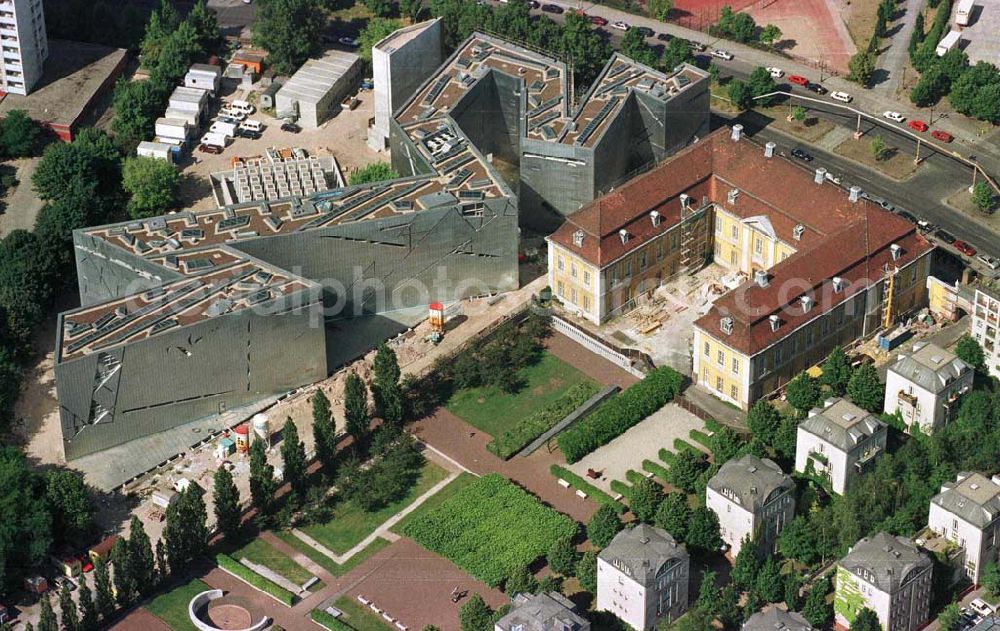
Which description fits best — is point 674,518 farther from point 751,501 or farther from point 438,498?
point 438,498

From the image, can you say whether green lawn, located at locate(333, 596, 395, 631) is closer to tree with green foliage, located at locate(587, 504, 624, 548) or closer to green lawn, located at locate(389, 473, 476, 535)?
green lawn, located at locate(389, 473, 476, 535)

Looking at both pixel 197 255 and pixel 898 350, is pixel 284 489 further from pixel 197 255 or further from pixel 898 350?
pixel 898 350

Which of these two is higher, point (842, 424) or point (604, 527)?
point (842, 424)

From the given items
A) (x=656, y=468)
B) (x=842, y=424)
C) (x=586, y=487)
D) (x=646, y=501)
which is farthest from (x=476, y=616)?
(x=842, y=424)

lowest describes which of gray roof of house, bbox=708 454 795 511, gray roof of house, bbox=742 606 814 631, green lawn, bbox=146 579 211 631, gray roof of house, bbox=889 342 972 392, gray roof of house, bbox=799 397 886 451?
green lawn, bbox=146 579 211 631

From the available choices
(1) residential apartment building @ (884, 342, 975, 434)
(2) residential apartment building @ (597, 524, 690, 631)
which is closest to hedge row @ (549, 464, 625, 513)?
(2) residential apartment building @ (597, 524, 690, 631)

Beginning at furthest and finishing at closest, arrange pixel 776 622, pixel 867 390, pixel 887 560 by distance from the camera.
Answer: pixel 867 390
pixel 887 560
pixel 776 622
